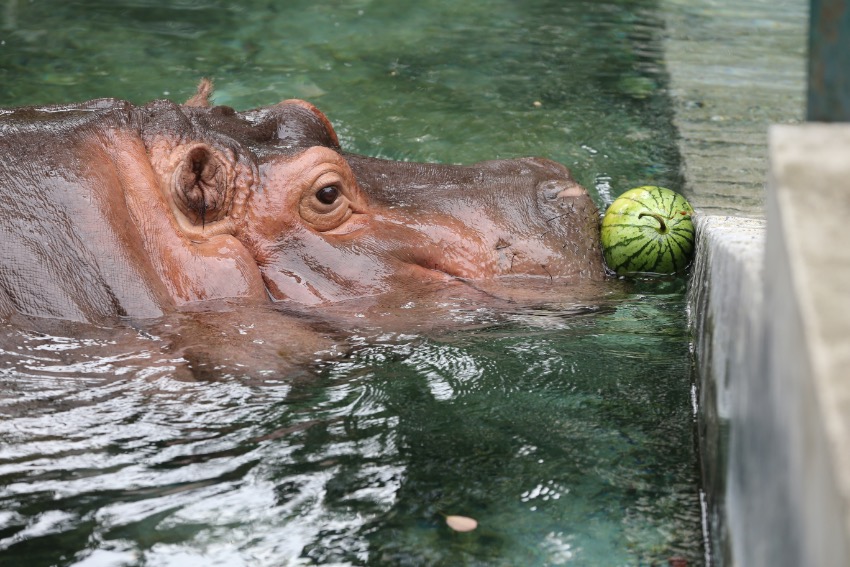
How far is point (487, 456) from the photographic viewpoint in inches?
118

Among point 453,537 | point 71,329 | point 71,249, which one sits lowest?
point 453,537

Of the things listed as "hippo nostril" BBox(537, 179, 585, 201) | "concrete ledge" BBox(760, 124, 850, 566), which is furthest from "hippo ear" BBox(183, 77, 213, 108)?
"concrete ledge" BBox(760, 124, 850, 566)

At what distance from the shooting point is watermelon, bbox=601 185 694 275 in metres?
4.46

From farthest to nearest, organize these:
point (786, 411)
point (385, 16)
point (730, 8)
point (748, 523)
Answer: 1. point (730, 8)
2. point (385, 16)
3. point (748, 523)
4. point (786, 411)

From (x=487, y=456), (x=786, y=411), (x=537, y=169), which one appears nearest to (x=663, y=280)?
(x=537, y=169)

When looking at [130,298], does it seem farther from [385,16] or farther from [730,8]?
[730,8]

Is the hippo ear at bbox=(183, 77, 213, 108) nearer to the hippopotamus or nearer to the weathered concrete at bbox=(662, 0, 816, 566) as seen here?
the hippopotamus

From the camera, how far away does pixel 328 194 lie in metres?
4.07

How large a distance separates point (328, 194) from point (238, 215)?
34 centimetres

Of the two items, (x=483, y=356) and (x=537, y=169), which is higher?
(x=537, y=169)

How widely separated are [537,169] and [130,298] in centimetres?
190

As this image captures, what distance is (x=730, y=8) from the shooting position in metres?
10.0

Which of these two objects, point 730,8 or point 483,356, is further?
point 730,8

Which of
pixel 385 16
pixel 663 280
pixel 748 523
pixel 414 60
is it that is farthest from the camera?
pixel 385 16
